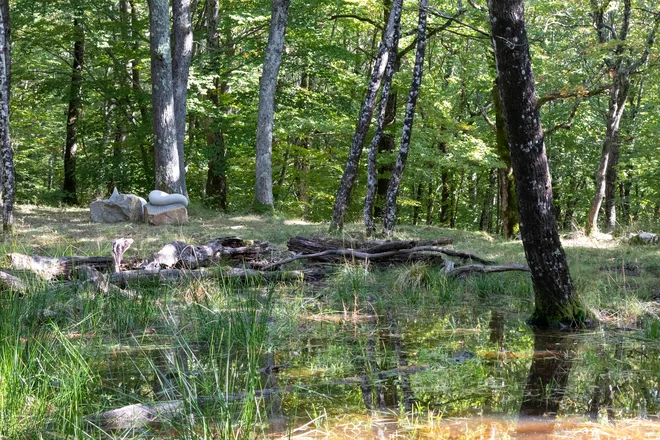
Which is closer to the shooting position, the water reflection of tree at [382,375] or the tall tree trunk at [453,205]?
the water reflection of tree at [382,375]

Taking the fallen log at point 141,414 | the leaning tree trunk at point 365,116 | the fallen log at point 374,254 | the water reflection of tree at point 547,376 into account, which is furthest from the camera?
the leaning tree trunk at point 365,116

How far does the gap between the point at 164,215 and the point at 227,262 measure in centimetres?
436

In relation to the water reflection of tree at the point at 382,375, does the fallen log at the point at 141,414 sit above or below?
above

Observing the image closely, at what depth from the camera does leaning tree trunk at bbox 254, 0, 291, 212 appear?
13.6 m

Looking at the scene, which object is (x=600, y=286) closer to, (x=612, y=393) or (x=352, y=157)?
(x=612, y=393)

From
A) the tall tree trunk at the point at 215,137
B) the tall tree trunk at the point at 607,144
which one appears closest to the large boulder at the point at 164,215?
the tall tree trunk at the point at 215,137

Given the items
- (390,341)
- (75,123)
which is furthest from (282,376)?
(75,123)

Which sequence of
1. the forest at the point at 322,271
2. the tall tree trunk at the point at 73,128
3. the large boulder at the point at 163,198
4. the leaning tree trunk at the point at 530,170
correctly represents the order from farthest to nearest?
the tall tree trunk at the point at 73,128, the large boulder at the point at 163,198, the leaning tree trunk at the point at 530,170, the forest at the point at 322,271

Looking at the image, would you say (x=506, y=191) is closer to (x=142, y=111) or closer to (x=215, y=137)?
(x=215, y=137)

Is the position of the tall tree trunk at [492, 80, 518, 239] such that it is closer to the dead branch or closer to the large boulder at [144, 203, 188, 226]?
the large boulder at [144, 203, 188, 226]

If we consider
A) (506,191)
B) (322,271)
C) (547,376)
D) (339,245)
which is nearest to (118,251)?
(322,271)

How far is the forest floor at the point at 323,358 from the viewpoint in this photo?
8.30ft

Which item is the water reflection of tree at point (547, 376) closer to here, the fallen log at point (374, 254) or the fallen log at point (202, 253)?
the fallen log at point (374, 254)

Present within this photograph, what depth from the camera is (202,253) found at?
6926mm
